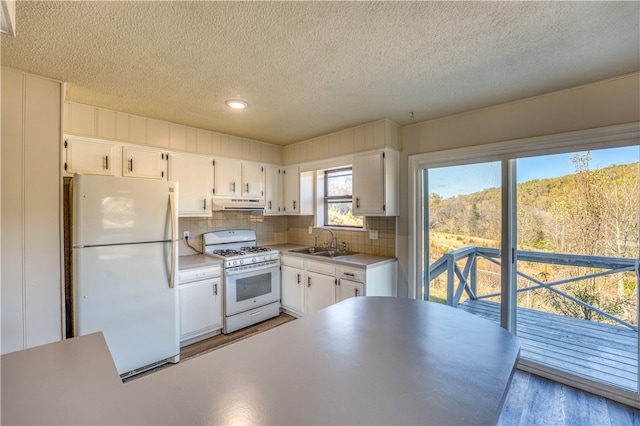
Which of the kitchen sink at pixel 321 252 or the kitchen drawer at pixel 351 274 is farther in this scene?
the kitchen sink at pixel 321 252

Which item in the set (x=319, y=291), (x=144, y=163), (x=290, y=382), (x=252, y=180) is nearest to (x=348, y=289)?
(x=319, y=291)

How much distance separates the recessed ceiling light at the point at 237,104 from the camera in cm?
246

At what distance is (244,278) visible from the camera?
3297 mm

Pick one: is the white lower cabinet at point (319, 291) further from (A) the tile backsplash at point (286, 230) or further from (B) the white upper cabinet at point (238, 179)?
(B) the white upper cabinet at point (238, 179)

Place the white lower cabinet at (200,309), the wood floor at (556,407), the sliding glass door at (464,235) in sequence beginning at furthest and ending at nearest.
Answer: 1. the white lower cabinet at (200,309)
2. the sliding glass door at (464,235)
3. the wood floor at (556,407)

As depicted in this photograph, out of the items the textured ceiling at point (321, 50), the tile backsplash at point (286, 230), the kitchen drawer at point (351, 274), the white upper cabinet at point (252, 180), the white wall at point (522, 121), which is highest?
the textured ceiling at point (321, 50)

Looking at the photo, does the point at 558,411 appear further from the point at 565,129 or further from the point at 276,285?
the point at 276,285

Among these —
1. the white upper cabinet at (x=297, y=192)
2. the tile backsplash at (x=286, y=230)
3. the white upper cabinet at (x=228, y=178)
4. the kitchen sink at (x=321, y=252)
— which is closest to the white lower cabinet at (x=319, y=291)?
the kitchen sink at (x=321, y=252)

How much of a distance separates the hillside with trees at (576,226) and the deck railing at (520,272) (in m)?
0.04

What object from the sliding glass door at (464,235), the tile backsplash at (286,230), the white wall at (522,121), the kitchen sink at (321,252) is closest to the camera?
the white wall at (522,121)

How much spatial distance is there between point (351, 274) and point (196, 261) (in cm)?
171

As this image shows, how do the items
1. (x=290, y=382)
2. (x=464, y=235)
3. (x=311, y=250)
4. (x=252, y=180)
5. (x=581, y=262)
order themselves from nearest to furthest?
1. (x=290, y=382)
2. (x=581, y=262)
3. (x=464, y=235)
4. (x=252, y=180)
5. (x=311, y=250)

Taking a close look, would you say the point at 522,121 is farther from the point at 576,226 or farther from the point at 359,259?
the point at 359,259

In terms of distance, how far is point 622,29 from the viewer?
1.49 metres
